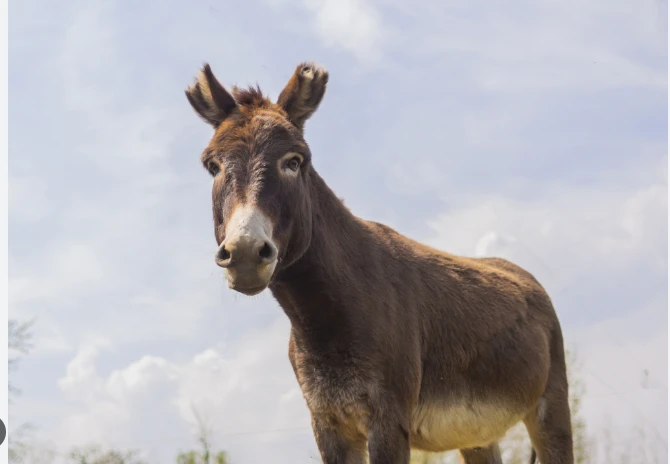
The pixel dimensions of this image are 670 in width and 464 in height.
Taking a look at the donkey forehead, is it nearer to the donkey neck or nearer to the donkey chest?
the donkey neck

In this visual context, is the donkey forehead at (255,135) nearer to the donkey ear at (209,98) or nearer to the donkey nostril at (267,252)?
the donkey ear at (209,98)

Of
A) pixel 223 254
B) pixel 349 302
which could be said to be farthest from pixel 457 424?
pixel 223 254

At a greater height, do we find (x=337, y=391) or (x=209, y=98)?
(x=209, y=98)

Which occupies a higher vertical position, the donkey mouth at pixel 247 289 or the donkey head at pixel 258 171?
the donkey head at pixel 258 171

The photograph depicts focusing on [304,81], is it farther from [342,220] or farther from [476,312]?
[476,312]

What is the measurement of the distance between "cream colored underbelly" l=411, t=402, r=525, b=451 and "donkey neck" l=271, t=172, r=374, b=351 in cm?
92

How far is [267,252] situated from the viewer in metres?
4.66

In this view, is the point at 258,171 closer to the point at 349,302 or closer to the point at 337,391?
the point at 349,302

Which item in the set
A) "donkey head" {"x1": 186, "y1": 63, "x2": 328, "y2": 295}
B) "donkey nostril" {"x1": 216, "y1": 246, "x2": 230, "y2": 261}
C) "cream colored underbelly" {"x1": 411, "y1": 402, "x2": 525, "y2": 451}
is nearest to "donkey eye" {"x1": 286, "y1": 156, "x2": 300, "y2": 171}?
"donkey head" {"x1": 186, "y1": 63, "x2": 328, "y2": 295}

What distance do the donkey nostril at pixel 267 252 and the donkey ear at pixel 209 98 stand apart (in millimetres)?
1498

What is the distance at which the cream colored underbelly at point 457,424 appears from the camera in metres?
5.86

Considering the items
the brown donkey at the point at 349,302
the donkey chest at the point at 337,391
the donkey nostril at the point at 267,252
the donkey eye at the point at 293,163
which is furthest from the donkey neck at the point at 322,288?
the donkey nostril at the point at 267,252

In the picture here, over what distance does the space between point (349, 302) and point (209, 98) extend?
6.17 feet

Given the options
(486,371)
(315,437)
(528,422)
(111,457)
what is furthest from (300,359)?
(111,457)
